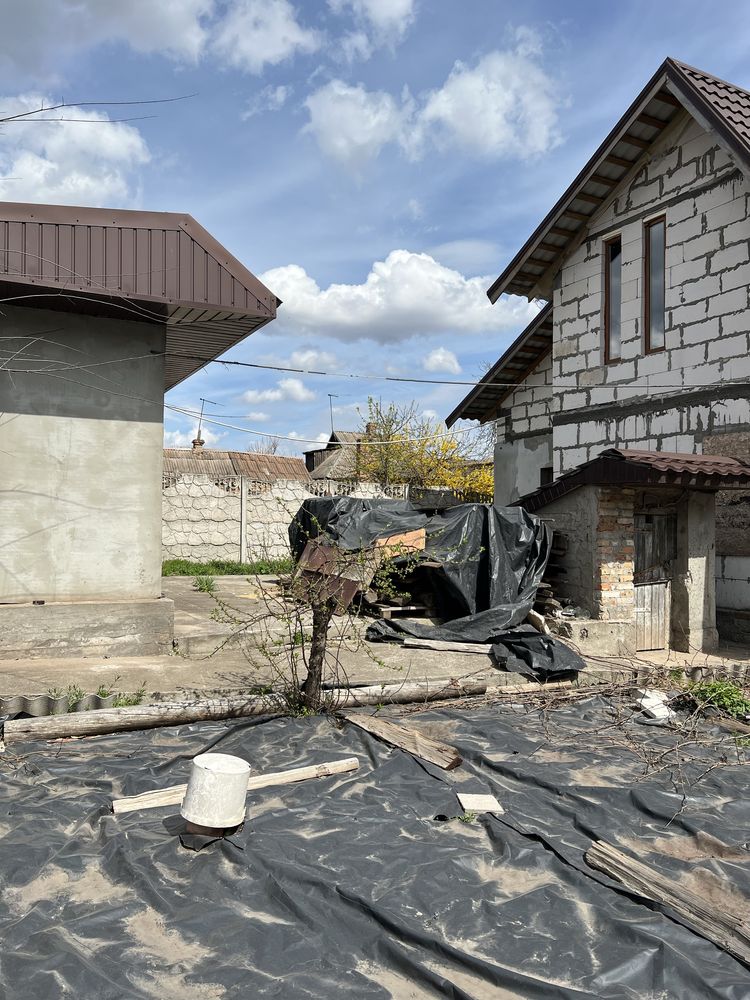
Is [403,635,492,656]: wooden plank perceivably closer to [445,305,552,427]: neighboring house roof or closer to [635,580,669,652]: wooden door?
[635,580,669,652]: wooden door

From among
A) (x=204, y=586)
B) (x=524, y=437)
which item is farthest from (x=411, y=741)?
(x=524, y=437)

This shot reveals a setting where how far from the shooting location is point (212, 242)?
822 cm

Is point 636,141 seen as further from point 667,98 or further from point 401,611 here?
point 401,611

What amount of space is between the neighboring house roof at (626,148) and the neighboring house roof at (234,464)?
1942 cm

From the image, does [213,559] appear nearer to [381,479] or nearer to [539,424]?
[539,424]

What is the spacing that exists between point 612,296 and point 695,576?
5405 mm

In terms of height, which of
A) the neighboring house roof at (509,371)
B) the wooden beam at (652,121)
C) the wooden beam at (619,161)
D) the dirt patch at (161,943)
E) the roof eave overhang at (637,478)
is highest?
the wooden beam at (652,121)

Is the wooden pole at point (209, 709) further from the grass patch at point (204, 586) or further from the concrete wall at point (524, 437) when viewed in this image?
the concrete wall at point (524, 437)

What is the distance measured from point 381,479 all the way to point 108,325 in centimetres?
1972

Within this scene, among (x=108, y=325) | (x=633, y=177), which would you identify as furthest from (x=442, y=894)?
(x=633, y=177)

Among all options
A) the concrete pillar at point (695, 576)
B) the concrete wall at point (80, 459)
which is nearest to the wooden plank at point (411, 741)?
the concrete wall at point (80, 459)

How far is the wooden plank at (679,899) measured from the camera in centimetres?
Answer: 336

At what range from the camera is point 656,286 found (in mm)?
12820

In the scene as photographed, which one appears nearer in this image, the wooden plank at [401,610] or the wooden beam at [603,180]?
the wooden plank at [401,610]
